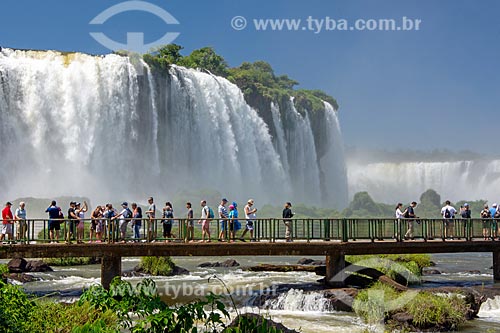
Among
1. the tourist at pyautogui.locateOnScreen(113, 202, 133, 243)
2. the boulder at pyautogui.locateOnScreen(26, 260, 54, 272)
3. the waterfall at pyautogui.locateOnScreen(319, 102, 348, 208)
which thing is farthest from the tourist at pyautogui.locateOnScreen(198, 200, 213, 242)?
the waterfall at pyautogui.locateOnScreen(319, 102, 348, 208)

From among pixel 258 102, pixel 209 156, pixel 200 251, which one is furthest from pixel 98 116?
pixel 200 251

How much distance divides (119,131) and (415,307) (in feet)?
123

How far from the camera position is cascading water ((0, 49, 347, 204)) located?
44.2 m

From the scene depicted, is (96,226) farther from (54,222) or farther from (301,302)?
(301,302)

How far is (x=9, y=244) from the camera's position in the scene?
1816 centimetres

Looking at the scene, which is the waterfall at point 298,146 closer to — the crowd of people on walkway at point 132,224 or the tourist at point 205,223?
the crowd of people on walkway at point 132,224

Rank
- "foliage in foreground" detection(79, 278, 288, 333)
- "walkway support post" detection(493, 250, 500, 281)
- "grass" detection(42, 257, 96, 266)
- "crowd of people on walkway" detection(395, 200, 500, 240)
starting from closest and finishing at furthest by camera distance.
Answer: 1. "foliage in foreground" detection(79, 278, 288, 333)
2. "crowd of people on walkway" detection(395, 200, 500, 240)
3. "walkway support post" detection(493, 250, 500, 281)
4. "grass" detection(42, 257, 96, 266)

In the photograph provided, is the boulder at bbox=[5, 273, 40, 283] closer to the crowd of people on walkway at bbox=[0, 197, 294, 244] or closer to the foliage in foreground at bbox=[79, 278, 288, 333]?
the crowd of people on walkway at bbox=[0, 197, 294, 244]

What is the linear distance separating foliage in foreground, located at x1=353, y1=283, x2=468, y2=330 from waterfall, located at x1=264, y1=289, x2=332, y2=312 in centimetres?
116

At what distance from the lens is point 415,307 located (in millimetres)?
14820

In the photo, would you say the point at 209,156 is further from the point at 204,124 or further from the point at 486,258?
the point at 486,258

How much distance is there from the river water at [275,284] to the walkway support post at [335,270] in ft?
3.36

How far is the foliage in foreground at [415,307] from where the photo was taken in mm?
14617

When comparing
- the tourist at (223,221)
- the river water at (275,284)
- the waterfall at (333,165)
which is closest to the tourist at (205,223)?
the tourist at (223,221)
